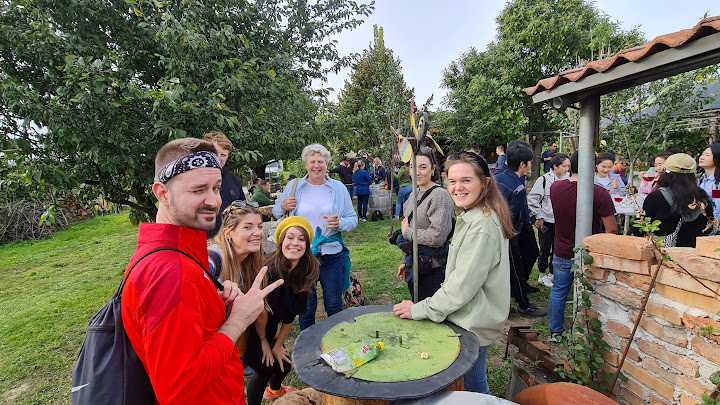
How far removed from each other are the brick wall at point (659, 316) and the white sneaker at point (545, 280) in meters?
3.01

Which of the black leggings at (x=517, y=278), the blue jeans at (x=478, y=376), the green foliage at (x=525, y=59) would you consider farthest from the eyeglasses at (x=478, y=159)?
the green foliage at (x=525, y=59)

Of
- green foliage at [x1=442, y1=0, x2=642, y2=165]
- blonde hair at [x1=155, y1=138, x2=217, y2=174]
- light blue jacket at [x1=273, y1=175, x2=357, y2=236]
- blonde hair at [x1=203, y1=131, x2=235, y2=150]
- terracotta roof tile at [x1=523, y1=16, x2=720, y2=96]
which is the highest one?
green foliage at [x1=442, y1=0, x2=642, y2=165]

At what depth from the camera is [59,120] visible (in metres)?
3.15

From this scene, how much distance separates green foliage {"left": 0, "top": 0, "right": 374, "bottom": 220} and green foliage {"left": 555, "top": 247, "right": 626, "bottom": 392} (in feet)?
10.9

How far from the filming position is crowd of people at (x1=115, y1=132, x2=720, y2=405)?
4.00 ft

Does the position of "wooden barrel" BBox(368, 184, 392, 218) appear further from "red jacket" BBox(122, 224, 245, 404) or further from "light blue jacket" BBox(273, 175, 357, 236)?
"red jacket" BBox(122, 224, 245, 404)

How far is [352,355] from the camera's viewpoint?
1.81 m

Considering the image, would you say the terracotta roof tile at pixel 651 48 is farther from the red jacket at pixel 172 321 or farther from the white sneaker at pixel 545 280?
the white sneaker at pixel 545 280

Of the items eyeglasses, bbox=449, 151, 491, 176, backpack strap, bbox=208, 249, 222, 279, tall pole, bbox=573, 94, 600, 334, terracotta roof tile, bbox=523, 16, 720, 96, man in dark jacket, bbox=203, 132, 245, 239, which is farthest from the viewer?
man in dark jacket, bbox=203, 132, 245, 239

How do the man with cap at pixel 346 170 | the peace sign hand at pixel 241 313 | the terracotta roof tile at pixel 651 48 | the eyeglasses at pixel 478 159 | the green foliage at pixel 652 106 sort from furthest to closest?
the man with cap at pixel 346 170, the green foliage at pixel 652 106, the eyeglasses at pixel 478 159, the terracotta roof tile at pixel 651 48, the peace sign hand at pixel 241 313

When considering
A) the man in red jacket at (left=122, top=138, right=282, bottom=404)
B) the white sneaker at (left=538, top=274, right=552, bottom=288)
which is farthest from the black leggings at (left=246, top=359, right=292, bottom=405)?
the white sneaker at (left=538, top=274, right=552, bottom=288)

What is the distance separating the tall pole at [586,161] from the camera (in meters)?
2.92

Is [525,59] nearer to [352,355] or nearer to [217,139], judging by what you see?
[217,139]

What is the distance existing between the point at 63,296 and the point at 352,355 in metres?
6.54
